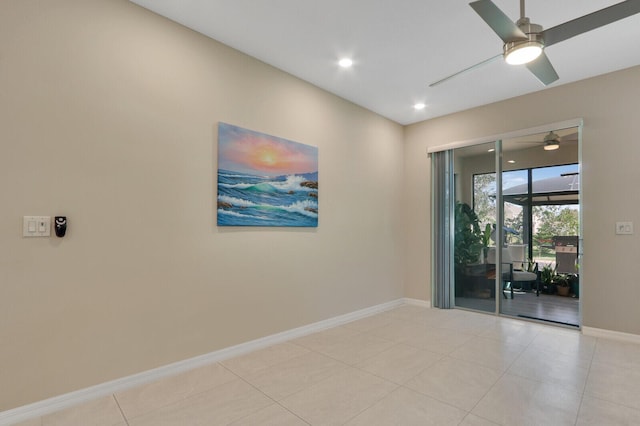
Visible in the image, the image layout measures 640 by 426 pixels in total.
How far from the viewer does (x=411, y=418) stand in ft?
6.49

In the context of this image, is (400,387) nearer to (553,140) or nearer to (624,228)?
(624,228)

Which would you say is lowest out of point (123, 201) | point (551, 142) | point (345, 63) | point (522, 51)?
point (123, 201)

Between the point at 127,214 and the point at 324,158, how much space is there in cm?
216

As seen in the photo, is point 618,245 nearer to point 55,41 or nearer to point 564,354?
point 564,354

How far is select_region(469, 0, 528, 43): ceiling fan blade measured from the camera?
69.8 inches

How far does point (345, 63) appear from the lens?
3.25 metres

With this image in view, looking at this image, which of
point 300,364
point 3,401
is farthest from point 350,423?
point 3,401

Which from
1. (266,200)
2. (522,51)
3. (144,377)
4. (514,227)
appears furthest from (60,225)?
(514,227)

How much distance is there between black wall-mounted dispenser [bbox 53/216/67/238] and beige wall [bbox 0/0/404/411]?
0.14 ft

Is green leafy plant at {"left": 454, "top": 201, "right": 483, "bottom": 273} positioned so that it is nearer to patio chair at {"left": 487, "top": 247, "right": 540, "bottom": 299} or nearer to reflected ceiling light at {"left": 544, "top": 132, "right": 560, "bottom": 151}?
patio chair at {"left": 487, "top": 247, "right": 540, "bottom": 299}

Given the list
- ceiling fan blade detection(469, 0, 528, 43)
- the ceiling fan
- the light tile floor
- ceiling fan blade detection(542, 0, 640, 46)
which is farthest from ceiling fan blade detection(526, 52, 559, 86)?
the light tile floor

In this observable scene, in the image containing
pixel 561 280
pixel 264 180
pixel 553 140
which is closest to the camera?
pixel 264 180

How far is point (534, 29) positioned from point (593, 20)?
0.29 m

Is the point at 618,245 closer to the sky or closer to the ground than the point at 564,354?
closer to the sky
